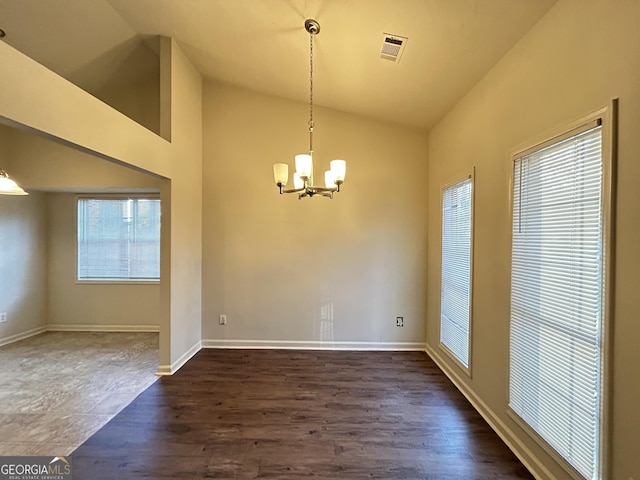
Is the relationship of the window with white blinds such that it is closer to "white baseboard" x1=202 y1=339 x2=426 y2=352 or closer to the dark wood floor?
the dark wood floor

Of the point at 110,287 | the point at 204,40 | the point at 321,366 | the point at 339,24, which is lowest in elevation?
the point at 321,366

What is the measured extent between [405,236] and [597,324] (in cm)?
273

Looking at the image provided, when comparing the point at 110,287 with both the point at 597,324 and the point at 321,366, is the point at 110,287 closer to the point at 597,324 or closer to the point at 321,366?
the point at 321,366

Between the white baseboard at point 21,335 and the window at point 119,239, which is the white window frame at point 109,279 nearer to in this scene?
the window at point 119,239

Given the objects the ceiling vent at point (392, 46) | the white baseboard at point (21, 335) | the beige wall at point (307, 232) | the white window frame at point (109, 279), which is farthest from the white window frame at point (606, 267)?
the white baseboard at point (21, 335)

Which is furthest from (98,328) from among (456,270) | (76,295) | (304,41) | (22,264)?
(456,270)

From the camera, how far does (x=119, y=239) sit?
4.98 m

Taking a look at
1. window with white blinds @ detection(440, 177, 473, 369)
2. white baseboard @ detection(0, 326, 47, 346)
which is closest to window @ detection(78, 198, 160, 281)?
white baseboard @ detection(0, 326, 47, 346)

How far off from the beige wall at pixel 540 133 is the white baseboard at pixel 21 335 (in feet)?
20.2

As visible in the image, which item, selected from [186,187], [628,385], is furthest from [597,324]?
[186,187]

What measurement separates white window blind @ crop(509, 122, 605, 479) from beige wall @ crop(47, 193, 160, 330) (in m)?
5.12

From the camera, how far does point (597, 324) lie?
1519 mm

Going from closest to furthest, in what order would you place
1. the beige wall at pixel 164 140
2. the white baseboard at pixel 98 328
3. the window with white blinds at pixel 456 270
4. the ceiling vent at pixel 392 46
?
→ the beige wall at pixel 164 140 < the ceiling vent at pixel 392 46 < the window with white blinds at pixel 456 270 < the white baseboard at pixel 98 328

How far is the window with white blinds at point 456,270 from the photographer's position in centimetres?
303
